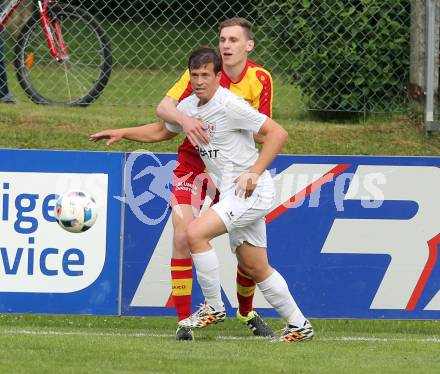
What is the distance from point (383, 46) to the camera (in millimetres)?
11727

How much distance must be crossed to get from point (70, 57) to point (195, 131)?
157 inches

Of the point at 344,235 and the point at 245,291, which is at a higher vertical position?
the point at 344,235

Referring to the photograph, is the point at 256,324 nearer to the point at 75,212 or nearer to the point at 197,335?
the point at 197,335

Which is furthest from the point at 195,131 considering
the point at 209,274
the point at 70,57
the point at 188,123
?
the point at 70,57

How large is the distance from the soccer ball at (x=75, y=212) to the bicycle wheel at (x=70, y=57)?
3155 mm

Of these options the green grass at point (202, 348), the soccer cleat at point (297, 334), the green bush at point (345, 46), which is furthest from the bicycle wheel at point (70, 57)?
the soccer cleat at point (297, 334)

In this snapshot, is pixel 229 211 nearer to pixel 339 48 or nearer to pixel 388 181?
pixel 388 181

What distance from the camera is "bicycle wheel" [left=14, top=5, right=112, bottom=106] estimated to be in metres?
11.5

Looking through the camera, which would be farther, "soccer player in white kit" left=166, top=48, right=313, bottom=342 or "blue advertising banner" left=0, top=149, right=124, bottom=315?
"blue advertising banner" left=0, top=149, right=124, bottom=315

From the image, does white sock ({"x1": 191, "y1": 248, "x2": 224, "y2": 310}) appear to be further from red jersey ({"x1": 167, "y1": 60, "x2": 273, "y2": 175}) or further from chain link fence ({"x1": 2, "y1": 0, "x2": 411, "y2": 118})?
chain link fence ({"x1": 2, "y1": 0, "x2": 411, "y2": 118})

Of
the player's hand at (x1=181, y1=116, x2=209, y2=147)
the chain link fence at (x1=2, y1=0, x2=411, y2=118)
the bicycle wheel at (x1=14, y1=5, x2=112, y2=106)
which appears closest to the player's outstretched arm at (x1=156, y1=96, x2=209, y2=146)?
the player's hand at (x1=181, y1=116, x2=209, y2=147)

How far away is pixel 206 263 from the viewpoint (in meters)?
8.05

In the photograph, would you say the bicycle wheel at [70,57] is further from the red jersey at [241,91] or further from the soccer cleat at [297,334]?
the soccer cleat at [297,334]

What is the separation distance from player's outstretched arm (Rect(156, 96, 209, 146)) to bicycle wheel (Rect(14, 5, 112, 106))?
11.5 ft
